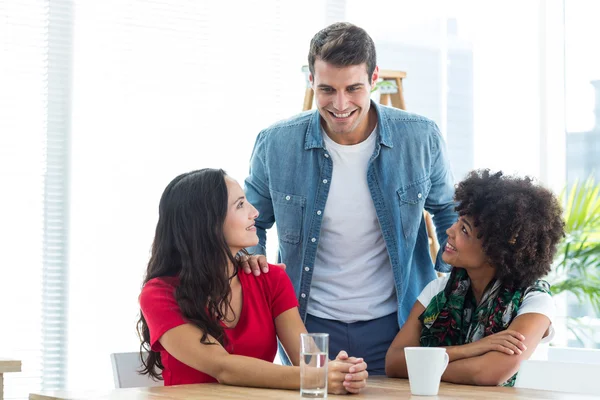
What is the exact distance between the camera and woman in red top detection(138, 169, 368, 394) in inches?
73.4

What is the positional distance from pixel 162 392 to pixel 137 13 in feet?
8.39

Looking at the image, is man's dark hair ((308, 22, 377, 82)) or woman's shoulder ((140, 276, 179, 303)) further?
man's dark hair ((308, 22, 377, 82))

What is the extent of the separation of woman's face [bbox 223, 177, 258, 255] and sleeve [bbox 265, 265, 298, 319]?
0.11m

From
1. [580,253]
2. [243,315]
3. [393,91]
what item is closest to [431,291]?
[243,315]

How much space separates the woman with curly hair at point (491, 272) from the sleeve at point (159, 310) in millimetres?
578

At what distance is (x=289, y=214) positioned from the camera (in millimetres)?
2445

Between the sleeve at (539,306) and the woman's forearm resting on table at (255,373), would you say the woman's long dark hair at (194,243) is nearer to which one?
the woman's forearm resting on table at (255,373)

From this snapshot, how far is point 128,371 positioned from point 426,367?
84cm

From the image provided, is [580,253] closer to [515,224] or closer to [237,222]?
[515,224]

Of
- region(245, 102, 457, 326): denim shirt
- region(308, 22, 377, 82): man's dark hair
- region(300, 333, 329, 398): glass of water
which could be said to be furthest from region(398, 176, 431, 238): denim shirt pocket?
region(300, 333, 329, 398): glass of water

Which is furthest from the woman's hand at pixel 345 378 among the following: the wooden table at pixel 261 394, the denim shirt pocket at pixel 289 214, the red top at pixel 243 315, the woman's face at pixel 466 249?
the denim shirt pocket at pixel 289 214

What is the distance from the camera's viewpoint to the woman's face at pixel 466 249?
212 centimetres

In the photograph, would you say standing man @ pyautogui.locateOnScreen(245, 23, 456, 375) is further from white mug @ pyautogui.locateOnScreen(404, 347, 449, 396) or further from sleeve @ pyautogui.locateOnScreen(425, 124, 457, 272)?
white mug @ pyautogui.locateOnScreen(404, 347, 449, 396)

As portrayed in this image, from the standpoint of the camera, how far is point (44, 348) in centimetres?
353
